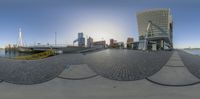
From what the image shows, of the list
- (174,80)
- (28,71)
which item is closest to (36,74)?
(28,71)

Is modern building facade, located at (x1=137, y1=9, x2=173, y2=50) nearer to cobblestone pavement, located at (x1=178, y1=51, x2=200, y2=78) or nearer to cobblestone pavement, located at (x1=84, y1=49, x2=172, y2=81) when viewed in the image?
cobblestone pavement, located at (x1=178, y1=51, x2=200, y2=78)

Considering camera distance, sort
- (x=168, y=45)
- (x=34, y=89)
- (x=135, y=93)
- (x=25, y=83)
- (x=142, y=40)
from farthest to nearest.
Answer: (x=168, y=45), (x=142, y=40), (x=25, y=83), (x=34, y=89), (x=135, y=93)

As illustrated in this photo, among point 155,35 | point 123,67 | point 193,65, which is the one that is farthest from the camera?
point 155,35

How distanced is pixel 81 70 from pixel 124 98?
161 cm

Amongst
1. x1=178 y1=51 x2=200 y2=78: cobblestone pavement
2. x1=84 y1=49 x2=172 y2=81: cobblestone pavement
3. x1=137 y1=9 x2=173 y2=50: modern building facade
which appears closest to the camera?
x1=84 y1=49 x2=172 y2=81: cobblestone pavement

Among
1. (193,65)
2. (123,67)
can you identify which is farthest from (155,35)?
(123,67)

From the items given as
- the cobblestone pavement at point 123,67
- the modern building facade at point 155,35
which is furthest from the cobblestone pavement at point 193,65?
the modern building facade at point 155,35

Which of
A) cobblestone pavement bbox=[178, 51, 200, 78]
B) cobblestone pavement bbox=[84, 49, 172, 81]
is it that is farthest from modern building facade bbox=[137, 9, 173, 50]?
cobblestone pavement bbox=[84, 49, 172, 81]

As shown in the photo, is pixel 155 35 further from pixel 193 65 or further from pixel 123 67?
pixel 123 67

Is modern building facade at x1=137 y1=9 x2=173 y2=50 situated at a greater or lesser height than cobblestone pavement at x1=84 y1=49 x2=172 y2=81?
greater

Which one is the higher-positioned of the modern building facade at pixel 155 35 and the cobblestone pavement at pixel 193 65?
the modern building facade at pixel 155 35

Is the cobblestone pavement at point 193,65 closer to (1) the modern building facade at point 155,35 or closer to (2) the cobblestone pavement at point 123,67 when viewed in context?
(2) the cobblestone pavement at point 123,67

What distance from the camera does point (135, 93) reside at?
2248mm

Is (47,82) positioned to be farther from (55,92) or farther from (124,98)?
(124,98)
